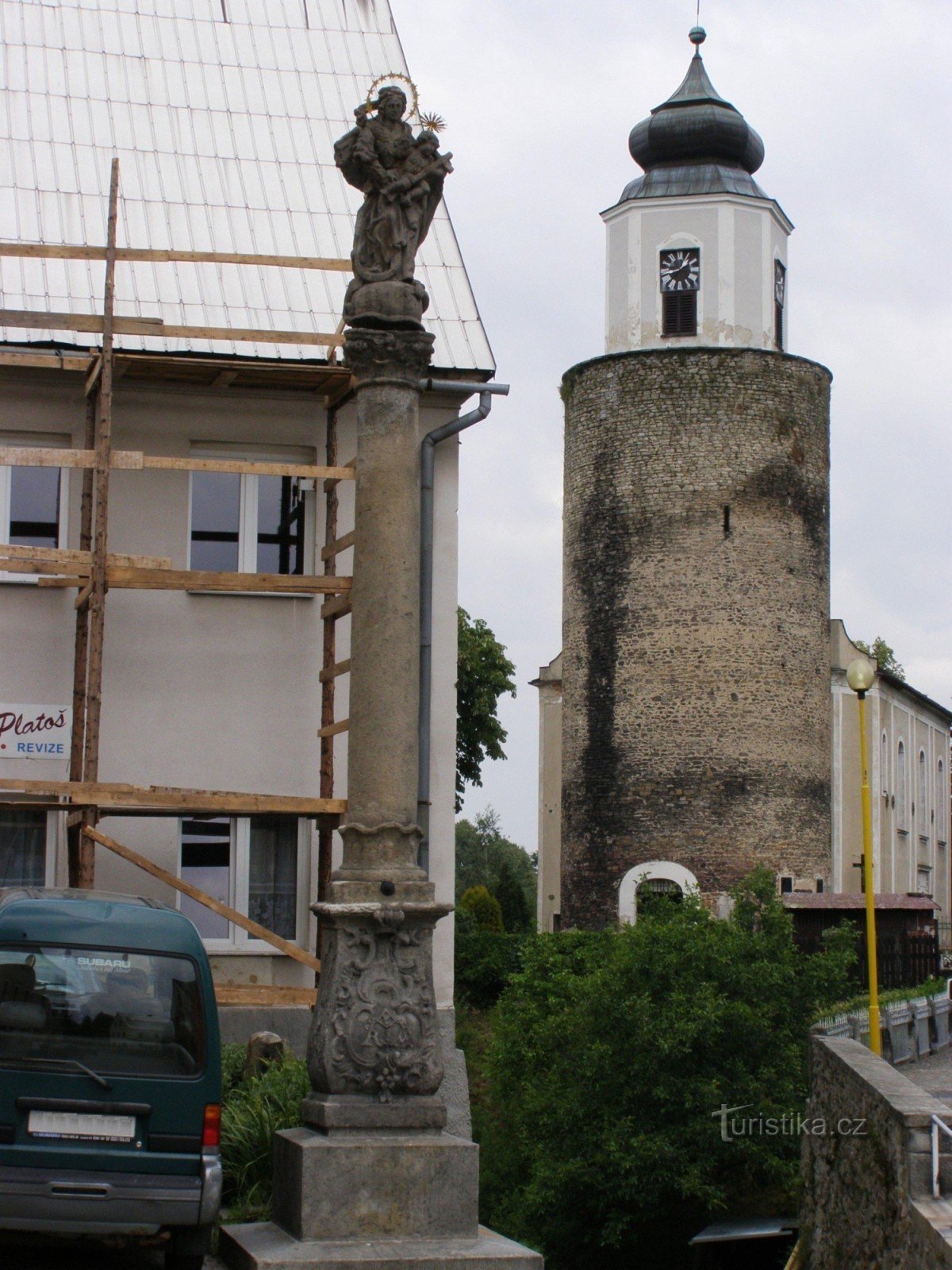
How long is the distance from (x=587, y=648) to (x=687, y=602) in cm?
257

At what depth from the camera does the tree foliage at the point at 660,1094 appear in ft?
66.5

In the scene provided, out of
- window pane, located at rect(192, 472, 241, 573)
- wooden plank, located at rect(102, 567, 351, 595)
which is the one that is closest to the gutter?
wooden plank, located at rect(102, 567, 351, 595)

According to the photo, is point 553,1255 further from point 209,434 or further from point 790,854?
point 790,854

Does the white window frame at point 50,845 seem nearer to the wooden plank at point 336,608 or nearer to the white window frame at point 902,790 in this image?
the wooden plank at point 336,608

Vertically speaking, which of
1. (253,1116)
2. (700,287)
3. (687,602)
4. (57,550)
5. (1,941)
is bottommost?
(253,1116)

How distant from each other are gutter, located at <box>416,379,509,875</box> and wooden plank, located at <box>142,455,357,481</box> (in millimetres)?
830

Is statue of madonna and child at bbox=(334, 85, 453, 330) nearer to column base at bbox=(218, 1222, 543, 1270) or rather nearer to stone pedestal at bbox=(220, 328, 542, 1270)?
stone pedestal at bbox=(220, 328, 542, 1270)

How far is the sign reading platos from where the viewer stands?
51.4 ft

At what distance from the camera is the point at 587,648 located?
42.0m

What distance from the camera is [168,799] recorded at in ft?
47.4

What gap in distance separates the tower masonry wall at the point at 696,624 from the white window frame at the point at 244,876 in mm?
24478

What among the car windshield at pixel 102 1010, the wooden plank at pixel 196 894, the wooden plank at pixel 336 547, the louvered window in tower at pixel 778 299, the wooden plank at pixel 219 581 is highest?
the louvered window in tower at pixel 778 299

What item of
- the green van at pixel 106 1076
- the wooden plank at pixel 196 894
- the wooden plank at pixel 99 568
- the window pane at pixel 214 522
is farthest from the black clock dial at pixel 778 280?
the green van at pixel 106 1076

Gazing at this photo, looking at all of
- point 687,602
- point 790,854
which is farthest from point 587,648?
point 790,854
